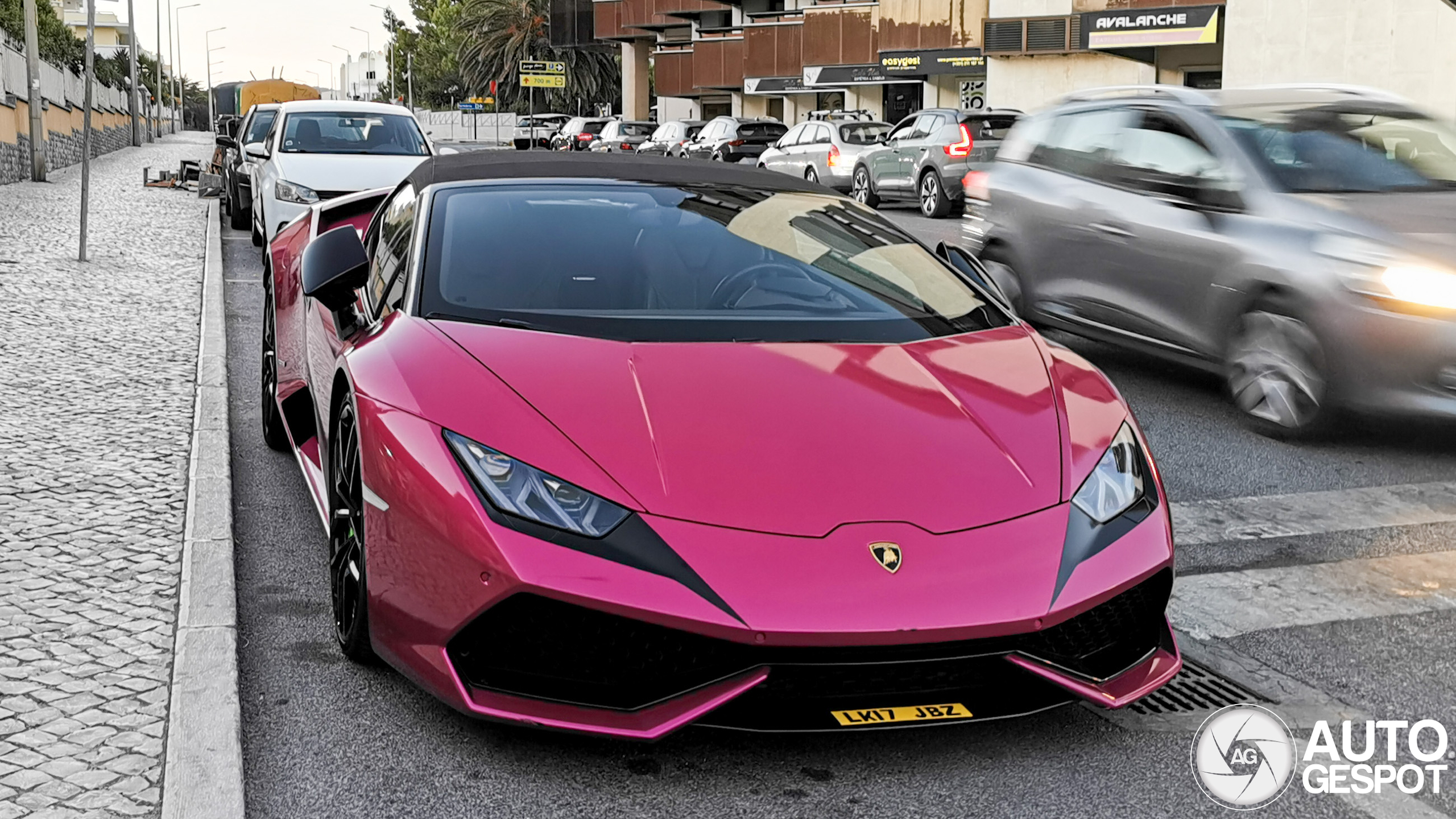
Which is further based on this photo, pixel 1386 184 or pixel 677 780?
pixel 1386 184

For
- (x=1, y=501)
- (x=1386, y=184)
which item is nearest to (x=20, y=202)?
(x=1, y=501)

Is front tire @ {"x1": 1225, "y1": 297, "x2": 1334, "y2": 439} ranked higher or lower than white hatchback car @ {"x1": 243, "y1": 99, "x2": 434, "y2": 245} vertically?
lower

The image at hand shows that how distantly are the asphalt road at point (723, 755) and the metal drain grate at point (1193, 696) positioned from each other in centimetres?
16

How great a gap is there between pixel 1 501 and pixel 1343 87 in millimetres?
6865

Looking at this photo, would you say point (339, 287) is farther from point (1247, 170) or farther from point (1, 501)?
point (1247, 170)

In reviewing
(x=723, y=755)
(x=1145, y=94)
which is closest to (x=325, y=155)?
(x=1145, y=94)

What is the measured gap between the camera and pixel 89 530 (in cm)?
529

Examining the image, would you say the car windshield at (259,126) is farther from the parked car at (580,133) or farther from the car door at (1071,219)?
the parked car at (580,133)

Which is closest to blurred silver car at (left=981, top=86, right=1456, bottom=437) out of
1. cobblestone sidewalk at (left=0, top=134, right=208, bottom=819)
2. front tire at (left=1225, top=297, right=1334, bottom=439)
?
front tire at (left=1225, top=297, right=1334, bottom=439)

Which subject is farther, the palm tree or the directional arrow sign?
the palm tree

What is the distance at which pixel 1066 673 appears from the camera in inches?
129

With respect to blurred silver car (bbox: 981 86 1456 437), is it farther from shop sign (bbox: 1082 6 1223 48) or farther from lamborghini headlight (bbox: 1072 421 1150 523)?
shop sign (bbox: 1082 6 1223 48)

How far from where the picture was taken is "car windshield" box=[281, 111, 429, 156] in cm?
1519

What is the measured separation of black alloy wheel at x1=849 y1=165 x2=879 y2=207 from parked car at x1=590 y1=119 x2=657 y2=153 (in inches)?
694
